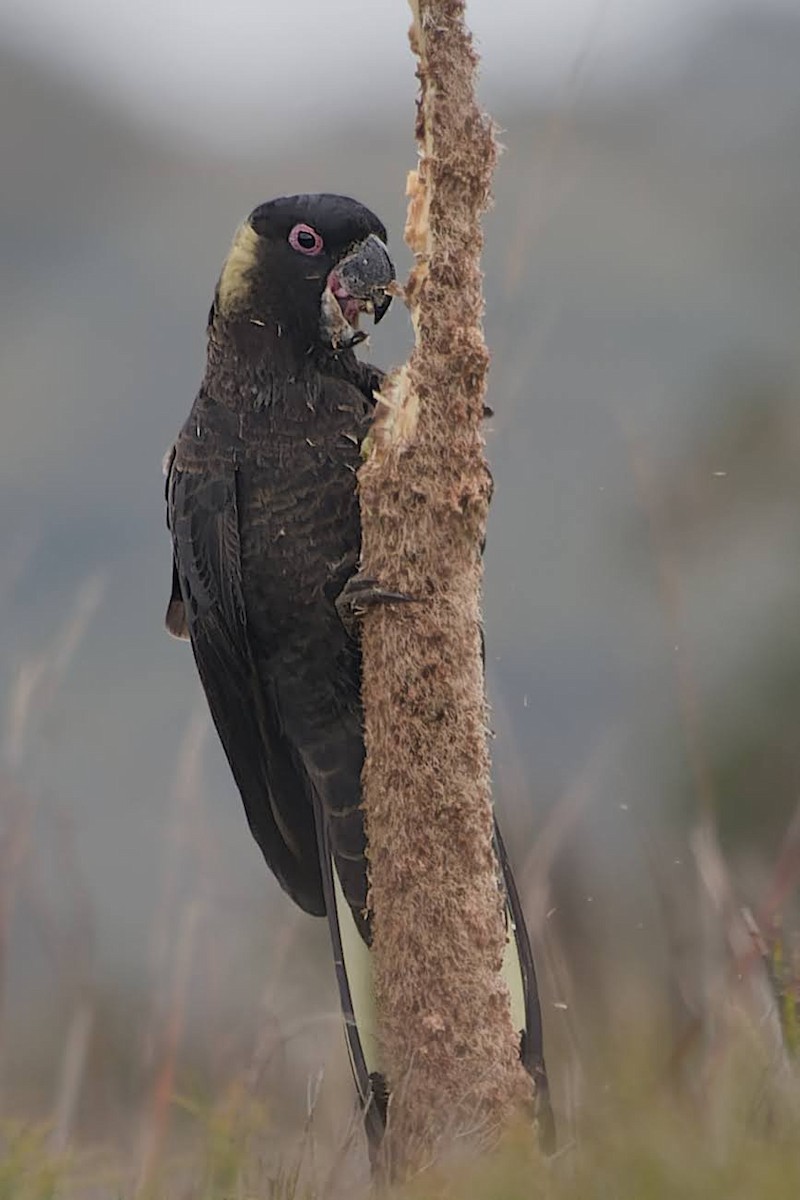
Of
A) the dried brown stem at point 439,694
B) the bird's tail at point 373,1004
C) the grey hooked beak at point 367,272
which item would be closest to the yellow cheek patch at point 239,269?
the grey hooked beak at point 367,272

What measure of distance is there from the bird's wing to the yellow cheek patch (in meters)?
0.36

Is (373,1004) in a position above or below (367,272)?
below

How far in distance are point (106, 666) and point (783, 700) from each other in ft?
14.7

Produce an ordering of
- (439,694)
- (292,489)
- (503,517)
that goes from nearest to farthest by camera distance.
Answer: (439,694) → (292,489) → (503,517)

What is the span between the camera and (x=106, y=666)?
28.7ft

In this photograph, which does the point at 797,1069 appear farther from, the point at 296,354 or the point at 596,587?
the point at 596,587

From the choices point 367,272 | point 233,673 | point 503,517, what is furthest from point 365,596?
point 503,517

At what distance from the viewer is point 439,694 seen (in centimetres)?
242

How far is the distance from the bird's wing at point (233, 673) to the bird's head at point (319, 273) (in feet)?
1.06

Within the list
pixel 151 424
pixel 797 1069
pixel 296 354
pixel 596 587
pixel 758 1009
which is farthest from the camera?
pixel 151 424

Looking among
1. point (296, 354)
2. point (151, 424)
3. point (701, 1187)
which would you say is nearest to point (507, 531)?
point (151, 424)

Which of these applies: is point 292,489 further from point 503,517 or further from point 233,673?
point 503,517

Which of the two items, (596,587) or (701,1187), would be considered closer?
(701,1187)

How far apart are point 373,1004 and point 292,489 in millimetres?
978
